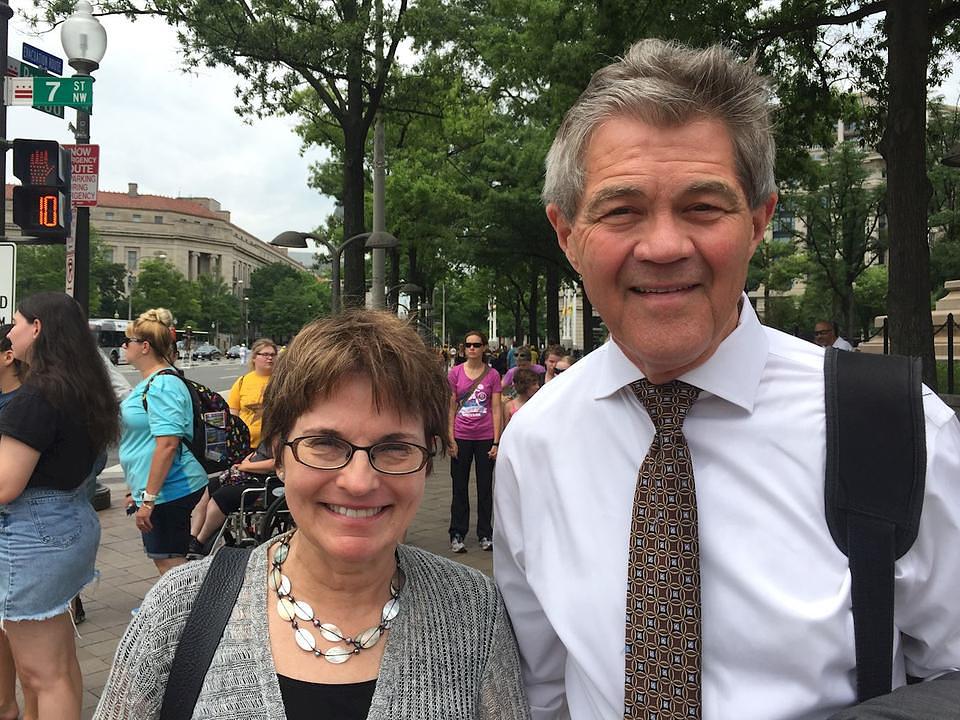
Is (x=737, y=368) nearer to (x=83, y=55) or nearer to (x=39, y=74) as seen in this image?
(x=83, y=55)

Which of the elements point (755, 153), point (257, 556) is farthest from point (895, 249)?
point (257, 556)

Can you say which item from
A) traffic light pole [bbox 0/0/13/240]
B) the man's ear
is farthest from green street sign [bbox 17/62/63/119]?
the man's ear

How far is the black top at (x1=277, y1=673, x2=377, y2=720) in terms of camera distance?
154 centimetres

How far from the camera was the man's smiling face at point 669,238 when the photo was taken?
1488 millimetres

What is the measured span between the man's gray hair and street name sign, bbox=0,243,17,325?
587cm

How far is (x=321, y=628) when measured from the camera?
64.2 inches

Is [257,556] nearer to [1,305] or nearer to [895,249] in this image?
[1,305]

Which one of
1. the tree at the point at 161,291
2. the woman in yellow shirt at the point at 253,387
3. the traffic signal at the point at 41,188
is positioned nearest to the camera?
the woman in yellow shirt at the point at 253,387

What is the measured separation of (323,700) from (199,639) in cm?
27

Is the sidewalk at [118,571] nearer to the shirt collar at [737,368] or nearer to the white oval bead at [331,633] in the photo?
the white oval bead at [331,633]

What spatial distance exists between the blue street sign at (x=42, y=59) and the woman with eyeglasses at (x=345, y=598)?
7.72 metres

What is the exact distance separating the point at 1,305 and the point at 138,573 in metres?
2.43

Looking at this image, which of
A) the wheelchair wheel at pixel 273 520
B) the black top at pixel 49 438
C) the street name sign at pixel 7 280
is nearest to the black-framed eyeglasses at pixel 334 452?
the black top at pixel 49 438

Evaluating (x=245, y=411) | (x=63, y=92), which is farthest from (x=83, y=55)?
(x=245, y=411)
